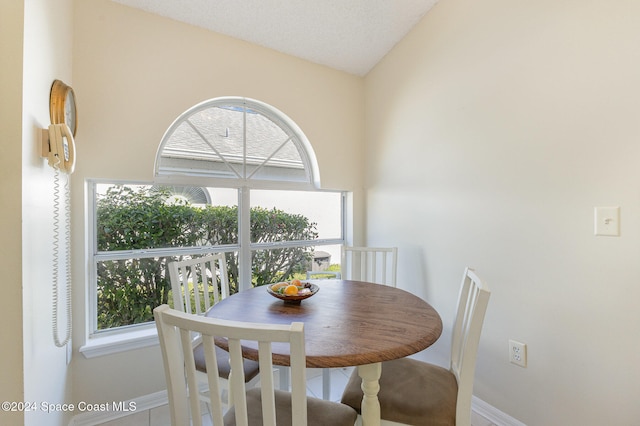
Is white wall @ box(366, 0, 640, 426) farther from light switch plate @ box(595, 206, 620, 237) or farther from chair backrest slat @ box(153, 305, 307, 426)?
chair backrest slat @ box(153, 305, 307, 426)

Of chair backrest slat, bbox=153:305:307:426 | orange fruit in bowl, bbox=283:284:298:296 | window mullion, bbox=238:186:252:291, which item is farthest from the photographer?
window mullion, bbox=238:186:252:291

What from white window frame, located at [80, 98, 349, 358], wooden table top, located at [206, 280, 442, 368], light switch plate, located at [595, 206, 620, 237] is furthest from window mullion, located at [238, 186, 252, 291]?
light switch plate, located at [595, 206, 620, 237]

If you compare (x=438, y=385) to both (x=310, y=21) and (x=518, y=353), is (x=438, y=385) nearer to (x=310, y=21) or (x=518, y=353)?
(x=518, y=353)

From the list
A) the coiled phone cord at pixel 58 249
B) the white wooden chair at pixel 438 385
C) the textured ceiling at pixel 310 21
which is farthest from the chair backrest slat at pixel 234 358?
the textured ceiling at pixel 310 21

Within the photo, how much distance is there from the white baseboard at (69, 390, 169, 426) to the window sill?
1.06 ft

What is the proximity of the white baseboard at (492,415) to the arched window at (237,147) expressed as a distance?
1917mm

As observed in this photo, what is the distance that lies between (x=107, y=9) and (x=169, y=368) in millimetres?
2084

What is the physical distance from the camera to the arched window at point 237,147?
6.78ft

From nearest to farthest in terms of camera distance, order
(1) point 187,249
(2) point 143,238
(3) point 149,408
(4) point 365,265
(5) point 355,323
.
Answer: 1. (5) point 355,323
2. (3) point 149,408
3. (2) point 143,238
4. (1) point 187,249
5. (4) point 365,265

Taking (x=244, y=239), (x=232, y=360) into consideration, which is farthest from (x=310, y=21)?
(x=232, y=360)

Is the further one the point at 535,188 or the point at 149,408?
the point at 149,408

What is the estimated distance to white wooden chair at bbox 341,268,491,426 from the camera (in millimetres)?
1051

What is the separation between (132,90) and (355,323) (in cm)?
189

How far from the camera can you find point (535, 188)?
5.12ft
